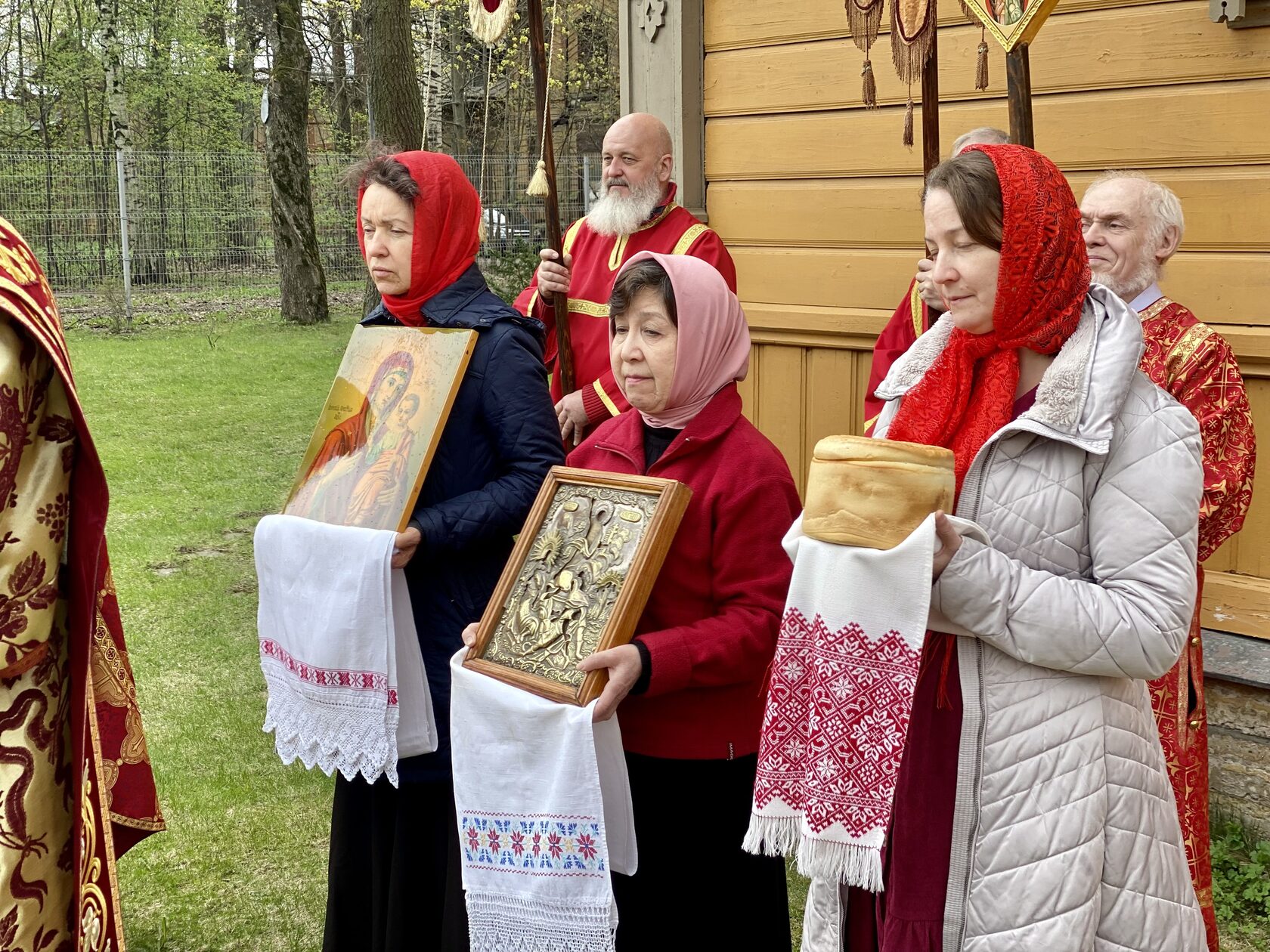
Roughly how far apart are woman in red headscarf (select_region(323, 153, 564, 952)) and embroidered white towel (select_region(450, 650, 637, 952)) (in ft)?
1.71

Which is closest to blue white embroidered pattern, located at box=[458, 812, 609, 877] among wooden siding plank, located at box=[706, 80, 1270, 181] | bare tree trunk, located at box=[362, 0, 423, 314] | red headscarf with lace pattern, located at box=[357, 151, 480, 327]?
red headscarf with lace pattern, located at box=[357, 151, 480, 327]

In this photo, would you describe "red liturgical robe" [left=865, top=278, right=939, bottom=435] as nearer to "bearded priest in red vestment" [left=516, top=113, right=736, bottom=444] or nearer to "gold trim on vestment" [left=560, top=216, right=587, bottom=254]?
"bearded priest in red vestment" [left=516, top=113, right=736, bottom=444]

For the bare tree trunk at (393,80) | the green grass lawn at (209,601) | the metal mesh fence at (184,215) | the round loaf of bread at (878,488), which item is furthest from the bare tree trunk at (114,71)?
the round loaf of bread at (878,488)

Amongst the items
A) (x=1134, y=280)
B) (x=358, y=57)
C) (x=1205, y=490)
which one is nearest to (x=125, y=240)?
(x=358, y=57)

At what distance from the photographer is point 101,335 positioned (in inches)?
503

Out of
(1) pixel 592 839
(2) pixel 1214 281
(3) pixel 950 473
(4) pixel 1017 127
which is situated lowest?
(1) pixel 592 839

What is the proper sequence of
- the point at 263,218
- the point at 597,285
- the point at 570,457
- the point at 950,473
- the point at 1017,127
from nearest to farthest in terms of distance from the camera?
the point at 950,473 < the point at 570,457 < the point at 1017,127 < the point at 597,285 < the point at 263,218

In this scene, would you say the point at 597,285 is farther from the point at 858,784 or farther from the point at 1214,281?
the point at 858,784

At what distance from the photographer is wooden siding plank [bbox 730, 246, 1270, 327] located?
159 inches

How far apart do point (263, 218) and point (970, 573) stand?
13.4m

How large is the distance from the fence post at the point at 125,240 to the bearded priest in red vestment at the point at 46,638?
11.9 m

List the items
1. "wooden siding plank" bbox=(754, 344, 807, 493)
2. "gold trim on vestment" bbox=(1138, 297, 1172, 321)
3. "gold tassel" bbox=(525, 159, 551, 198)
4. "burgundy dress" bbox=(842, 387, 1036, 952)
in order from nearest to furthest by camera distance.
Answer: "burgundy dress" bbox=(842, 387, 1036, 952)
"gold trim on vestment" bbox=(1138, 297, 1172, 321)
"gold tassel" bbox=(525, 159, 551, 198)
"wooden siding plank" bbox=(754, 344, 807, 493)

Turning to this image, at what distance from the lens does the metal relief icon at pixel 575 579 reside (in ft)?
7.39

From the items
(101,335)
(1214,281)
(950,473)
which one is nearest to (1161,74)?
(1214,281)
